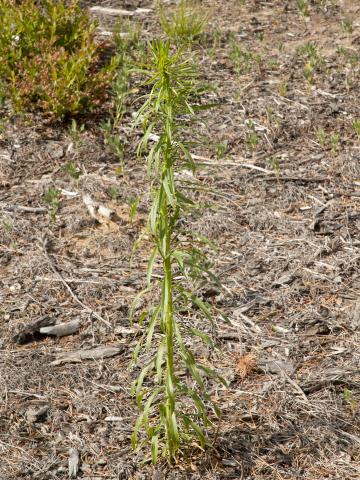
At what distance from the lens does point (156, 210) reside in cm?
315

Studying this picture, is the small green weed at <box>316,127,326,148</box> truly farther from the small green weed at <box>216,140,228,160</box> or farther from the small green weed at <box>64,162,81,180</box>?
the small green weed at <box>64,162,81,180</box>

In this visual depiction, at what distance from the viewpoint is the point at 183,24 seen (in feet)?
24.7

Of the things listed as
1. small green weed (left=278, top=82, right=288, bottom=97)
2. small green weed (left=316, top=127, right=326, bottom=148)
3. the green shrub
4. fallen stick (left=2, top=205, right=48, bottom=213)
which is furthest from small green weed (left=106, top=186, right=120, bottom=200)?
small green weed (left=278, top=82, right=288, bottom=97)

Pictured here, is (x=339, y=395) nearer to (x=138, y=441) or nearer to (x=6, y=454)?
(x=138, y=441)

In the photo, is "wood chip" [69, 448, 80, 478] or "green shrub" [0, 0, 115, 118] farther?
"green shrub" [0, 0, 115, 118]

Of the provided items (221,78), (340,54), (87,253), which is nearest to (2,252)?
(87,253)

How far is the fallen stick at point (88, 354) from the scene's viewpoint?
437 centimetres

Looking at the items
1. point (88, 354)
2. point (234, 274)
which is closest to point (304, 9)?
point (234, 274)

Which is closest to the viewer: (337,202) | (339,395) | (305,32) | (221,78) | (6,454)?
(6,454)

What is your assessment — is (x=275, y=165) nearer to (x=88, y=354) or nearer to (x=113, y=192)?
(x=113, y=192)

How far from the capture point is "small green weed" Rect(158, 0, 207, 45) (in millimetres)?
7516

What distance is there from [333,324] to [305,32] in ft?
14.7

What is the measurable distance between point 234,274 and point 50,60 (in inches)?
Answer: 113

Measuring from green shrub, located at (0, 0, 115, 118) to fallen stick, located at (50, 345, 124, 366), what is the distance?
8.87 ft
